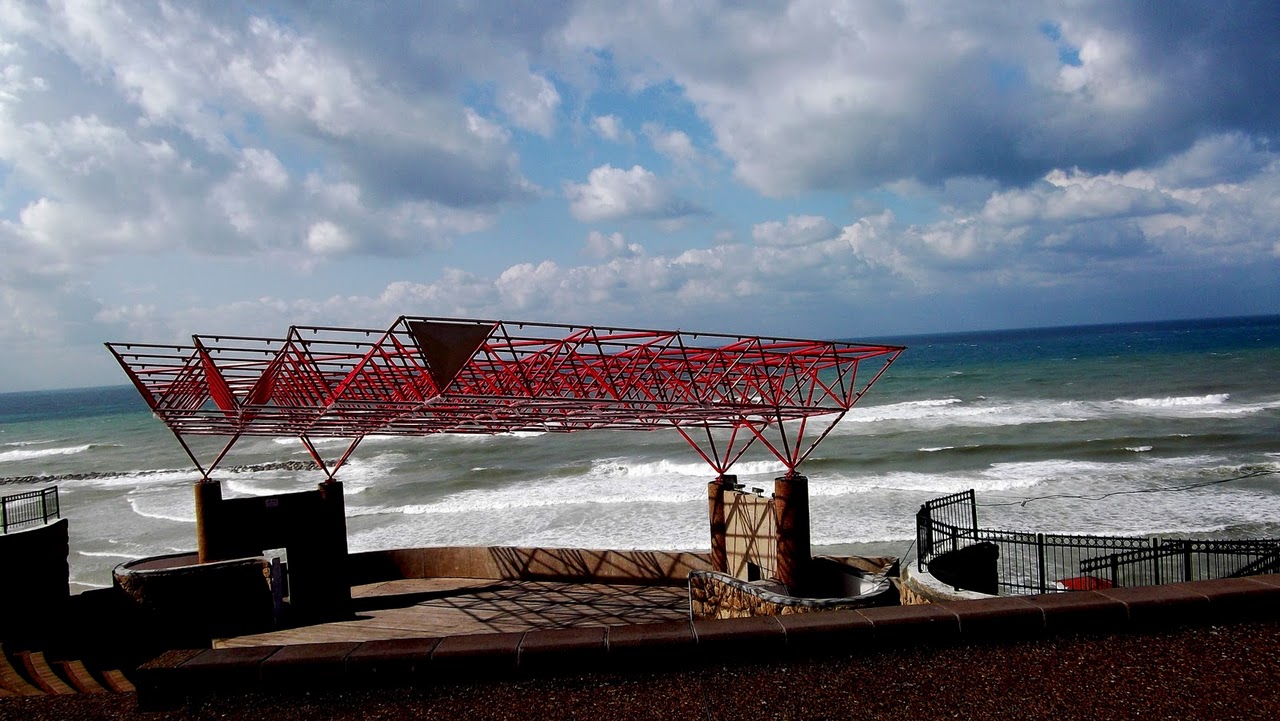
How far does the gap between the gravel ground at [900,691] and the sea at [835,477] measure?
17038 mm

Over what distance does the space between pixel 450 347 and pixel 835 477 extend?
2633 cm

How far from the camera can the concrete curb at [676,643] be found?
17.6 ft

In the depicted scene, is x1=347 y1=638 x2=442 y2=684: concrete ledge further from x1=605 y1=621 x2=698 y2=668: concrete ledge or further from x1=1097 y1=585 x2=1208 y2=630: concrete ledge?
x1=1097 y1=585 x2=1208 y2=630: concrete ledge

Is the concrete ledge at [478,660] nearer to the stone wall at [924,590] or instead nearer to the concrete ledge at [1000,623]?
the concrete ledge at [1000,623]

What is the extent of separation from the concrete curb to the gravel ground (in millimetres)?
103

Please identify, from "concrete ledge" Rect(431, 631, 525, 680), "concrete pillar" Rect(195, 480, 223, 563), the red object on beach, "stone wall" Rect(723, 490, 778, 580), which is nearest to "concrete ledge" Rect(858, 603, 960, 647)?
"concrete ledge" Rect(431, 631, 525, 680)

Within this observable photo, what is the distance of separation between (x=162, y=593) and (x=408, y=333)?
8.44 metres

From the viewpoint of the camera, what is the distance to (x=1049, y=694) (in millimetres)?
4906

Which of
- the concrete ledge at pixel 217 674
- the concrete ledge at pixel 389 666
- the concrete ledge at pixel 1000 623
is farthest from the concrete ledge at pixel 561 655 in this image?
the concrete ledge at pixel 1000 623

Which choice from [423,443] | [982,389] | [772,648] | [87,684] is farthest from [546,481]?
[982,389]

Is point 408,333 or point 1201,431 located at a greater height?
point 408,333

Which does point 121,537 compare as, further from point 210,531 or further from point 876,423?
point 876,423

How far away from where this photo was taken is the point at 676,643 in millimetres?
5449

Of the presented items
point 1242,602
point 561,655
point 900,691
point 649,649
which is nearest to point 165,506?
point 561,655
